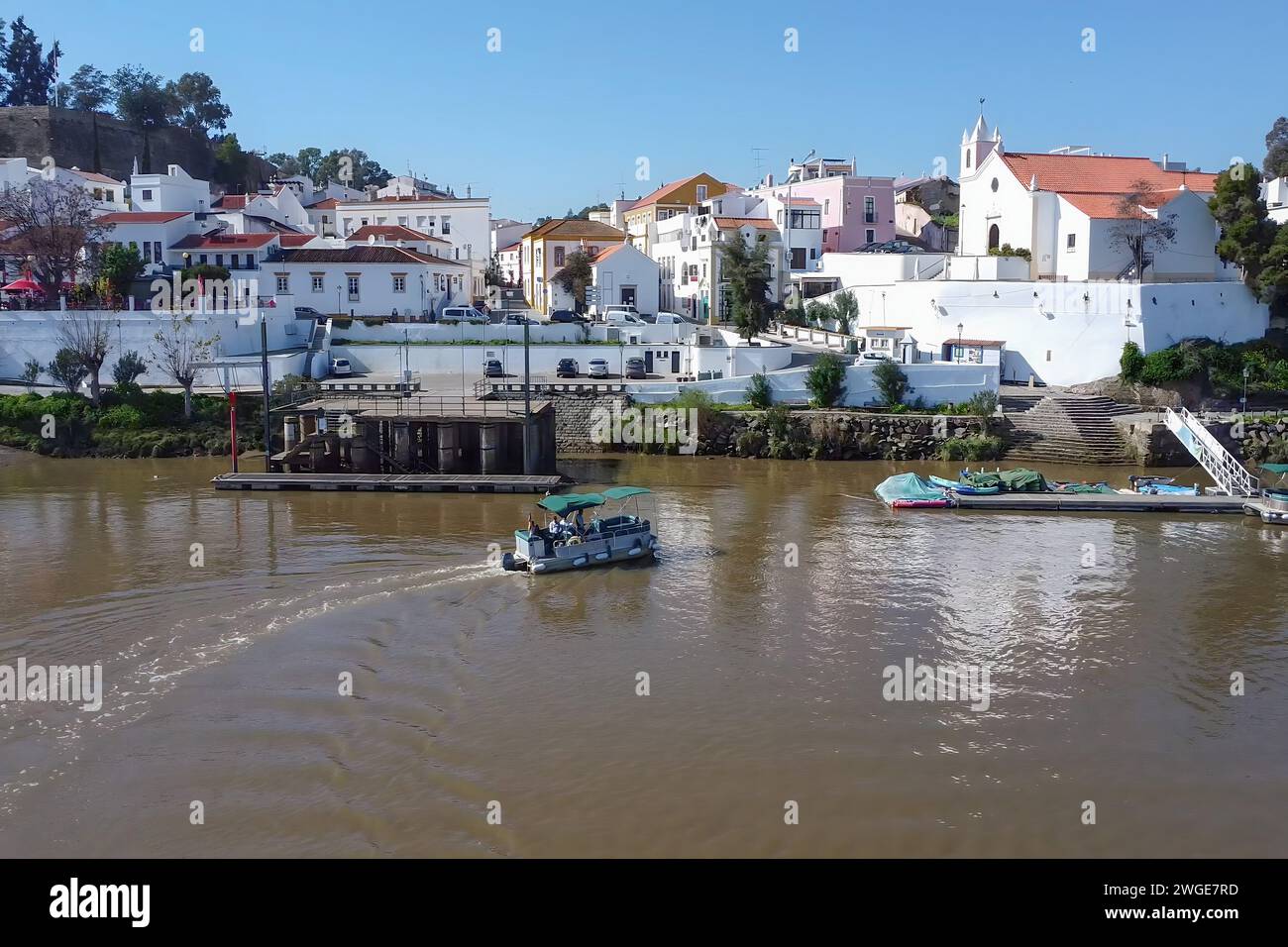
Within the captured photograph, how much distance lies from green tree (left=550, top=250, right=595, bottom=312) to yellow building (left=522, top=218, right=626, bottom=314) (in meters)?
1.13

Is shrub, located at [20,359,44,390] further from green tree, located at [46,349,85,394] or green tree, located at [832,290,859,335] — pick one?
green tree, located at [832,290,859,335]

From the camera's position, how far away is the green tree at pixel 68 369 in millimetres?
37312

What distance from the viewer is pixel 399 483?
2983cm

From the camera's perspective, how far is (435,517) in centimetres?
2678

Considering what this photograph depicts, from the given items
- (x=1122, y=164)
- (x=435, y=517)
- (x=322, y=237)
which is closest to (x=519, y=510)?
(x=435, y=517)

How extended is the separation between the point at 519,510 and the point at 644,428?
386 inches

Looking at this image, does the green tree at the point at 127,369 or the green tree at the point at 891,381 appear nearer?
the green tree at the point at 127,369

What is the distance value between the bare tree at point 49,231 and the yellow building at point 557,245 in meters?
20.5

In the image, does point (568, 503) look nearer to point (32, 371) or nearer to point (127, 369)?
point (127, 369)

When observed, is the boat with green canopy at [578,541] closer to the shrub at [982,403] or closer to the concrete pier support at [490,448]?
the concrete pier support at [490,448]

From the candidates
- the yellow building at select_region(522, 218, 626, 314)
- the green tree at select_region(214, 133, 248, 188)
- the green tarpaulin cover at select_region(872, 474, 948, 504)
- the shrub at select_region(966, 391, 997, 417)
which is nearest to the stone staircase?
the shrub at select_region(966, 391, 997, 417)

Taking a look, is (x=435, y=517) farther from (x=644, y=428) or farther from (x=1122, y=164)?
(x=1122, y=164)

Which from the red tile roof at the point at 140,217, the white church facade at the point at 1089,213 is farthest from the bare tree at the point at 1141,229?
the red tile roof at the point at 140,217

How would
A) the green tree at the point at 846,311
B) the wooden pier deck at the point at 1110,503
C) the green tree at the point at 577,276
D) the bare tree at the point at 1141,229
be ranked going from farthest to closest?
the green tree at the point at 577,276, the green tree at the point at 846,311, the bare tree at the point at 1141,229, the wooden pier deck at the point at 1110,503
